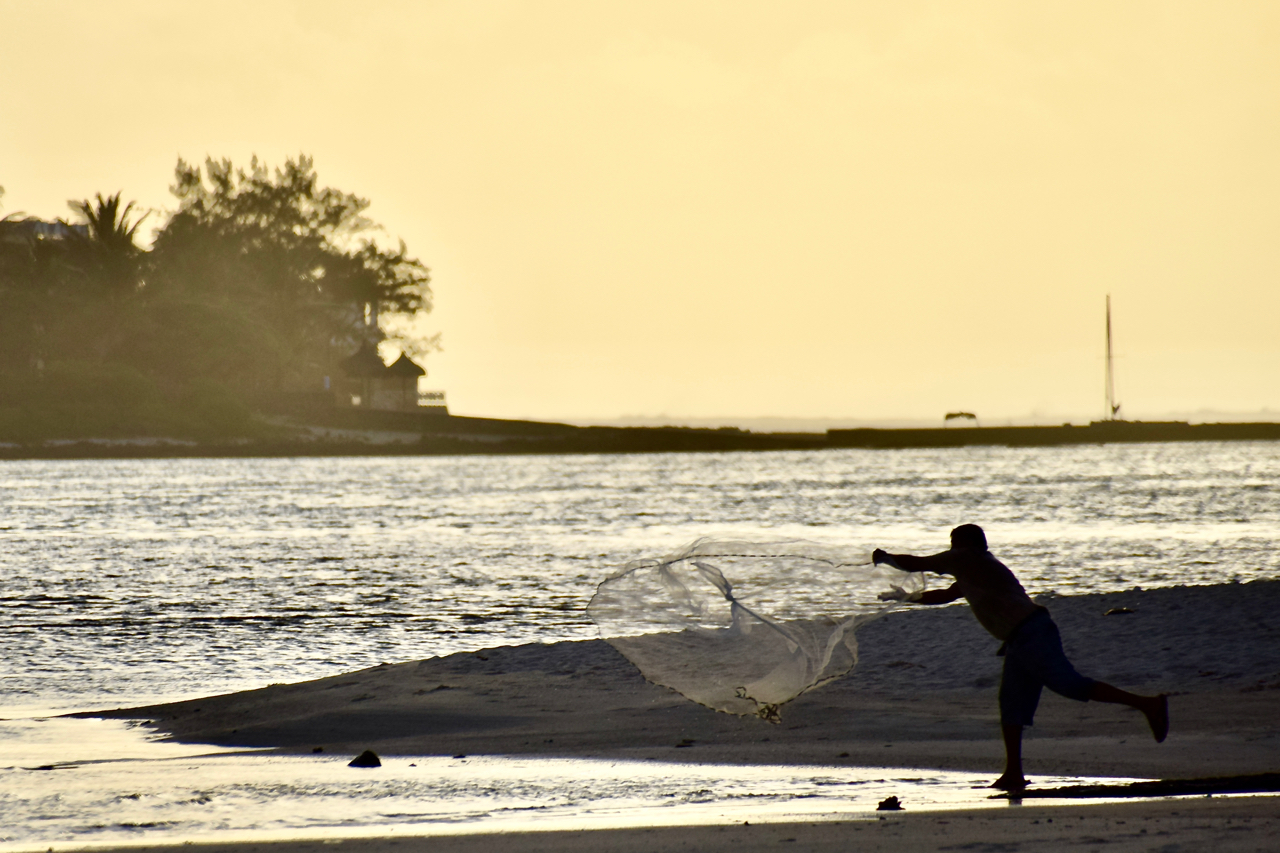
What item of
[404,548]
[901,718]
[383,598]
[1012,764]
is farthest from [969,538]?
[404,548]

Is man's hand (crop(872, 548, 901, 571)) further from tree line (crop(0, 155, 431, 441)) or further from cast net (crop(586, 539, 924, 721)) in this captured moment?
tree line (crop(0, 155, 431, 441))

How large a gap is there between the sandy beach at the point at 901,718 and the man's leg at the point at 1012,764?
479mm

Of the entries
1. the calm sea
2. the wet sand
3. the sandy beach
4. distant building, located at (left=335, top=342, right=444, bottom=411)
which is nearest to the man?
the sandy beach

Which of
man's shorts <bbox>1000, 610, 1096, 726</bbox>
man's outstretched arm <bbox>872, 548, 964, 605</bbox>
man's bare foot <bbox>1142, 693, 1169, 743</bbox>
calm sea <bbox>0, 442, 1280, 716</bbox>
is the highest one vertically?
man's outstretched arm <bbox>872, 548, 964, 605</bbox>

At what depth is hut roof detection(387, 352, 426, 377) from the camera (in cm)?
11706

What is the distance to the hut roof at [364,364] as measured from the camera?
115250mm

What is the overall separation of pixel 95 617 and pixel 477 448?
349 ft

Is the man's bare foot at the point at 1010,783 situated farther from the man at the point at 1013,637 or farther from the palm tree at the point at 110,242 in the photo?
the palm tree at the point at 110,242

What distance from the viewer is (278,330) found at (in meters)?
110

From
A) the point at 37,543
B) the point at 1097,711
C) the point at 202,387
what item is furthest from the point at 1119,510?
the point at 202,387

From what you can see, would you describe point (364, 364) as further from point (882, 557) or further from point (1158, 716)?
point (1158, 716)

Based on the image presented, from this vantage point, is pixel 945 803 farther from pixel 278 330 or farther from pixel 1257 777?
pixel 278 330

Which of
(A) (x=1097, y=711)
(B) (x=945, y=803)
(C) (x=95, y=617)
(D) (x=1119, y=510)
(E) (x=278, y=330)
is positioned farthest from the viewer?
(E) (x=278, y=330)

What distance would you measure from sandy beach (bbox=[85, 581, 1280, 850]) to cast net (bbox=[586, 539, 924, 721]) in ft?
1.33
